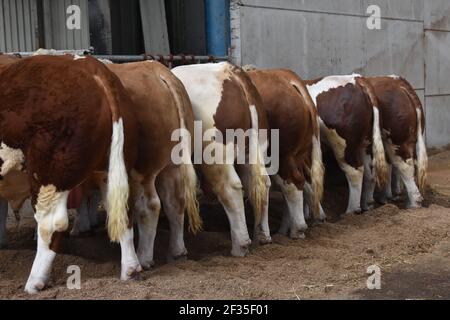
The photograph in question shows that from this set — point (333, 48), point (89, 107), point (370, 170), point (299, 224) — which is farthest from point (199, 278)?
point (333, 48)

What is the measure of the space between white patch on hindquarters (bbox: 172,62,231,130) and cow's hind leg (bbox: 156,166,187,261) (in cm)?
57

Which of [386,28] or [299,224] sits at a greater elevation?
[386,28]

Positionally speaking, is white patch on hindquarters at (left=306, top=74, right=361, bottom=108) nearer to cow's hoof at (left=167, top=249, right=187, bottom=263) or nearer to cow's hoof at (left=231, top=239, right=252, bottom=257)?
cow's hoof at (left=231, top=239, right=252, bottom=257)

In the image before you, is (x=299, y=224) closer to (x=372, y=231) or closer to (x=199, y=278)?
(x=372, y=231)

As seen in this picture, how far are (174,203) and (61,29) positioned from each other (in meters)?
3.75

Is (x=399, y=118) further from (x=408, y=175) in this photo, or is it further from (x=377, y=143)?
(x=408, y=175)

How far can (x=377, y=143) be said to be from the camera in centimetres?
827

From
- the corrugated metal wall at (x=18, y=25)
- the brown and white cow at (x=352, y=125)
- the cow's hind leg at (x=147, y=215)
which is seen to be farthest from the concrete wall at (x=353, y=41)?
the cow's hind leg at (x=147, y=215)

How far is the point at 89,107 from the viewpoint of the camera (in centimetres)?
478

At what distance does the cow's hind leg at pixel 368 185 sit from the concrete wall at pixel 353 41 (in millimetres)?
2290

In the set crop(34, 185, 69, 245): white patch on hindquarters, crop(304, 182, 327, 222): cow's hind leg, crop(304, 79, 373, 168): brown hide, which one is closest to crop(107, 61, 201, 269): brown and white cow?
crop(34, 185, 69, 245): white patch on hindquarters

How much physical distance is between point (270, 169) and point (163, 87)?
5.84ft

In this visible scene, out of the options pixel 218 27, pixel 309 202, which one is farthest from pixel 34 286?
pixel 218 27
